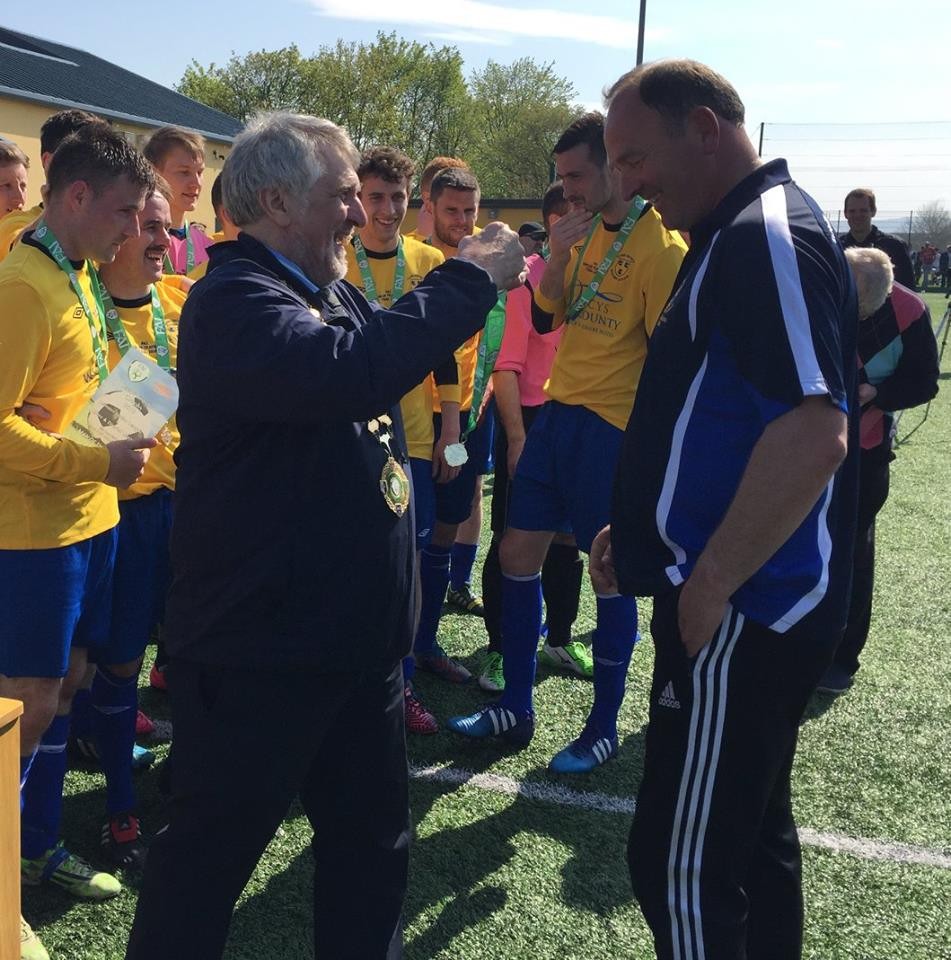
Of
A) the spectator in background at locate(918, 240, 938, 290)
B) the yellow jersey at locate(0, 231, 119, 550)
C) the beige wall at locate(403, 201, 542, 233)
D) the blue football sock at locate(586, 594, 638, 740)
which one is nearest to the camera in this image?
the yellow jersey at locate(0, 231, 119, 550)

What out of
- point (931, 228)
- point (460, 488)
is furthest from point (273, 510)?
point (931, 228)

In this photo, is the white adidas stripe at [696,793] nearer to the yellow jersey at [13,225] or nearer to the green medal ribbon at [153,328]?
the green medal ribbon at [153,328]

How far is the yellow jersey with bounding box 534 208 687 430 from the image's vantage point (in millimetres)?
3688

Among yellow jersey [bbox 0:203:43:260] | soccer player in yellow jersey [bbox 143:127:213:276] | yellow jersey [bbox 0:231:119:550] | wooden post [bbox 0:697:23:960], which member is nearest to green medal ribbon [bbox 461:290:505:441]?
soccer player in yellow jersey [bbox 143:127:213:276]

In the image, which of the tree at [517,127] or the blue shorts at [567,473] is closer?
the blue shorts at [567,473]

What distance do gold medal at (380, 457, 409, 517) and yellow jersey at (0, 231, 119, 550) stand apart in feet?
3.22

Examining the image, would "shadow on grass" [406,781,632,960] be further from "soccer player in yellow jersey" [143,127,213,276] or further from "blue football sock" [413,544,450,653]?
"soccer player in yellow jersey" [143,127,213,276]

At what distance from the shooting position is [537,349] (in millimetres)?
5285

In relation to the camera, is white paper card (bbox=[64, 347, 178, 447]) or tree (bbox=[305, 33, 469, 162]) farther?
tree (bbox=[305, 33, 469, 162])

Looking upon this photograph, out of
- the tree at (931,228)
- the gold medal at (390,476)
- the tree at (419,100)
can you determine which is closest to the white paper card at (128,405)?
the gold medal at (390,476)

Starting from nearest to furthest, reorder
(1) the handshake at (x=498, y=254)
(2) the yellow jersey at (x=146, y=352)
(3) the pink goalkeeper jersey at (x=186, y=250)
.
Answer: (1) the handshake at (x=498, y=254) → (2) the yellow jersey at (x=146, y=352) → (3) the pink goalkeeper jersey at (x=186, y=250)

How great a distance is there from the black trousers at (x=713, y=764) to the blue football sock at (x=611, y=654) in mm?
1757

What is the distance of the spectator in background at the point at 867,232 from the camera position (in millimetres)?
8203

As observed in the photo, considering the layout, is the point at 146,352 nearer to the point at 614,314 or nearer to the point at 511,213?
the point at 614,314
